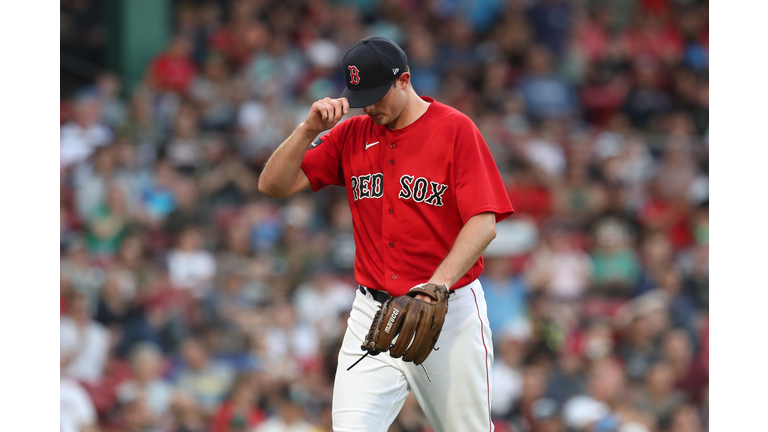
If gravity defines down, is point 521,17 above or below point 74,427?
above

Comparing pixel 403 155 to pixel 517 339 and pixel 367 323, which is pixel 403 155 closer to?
pixel 367 323

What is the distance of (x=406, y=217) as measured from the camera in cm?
345

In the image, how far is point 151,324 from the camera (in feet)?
22.9

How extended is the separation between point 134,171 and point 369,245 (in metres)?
4.54

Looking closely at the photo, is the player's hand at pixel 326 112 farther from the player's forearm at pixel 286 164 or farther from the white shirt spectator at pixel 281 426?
the white shirt spectator at pixel 281 426

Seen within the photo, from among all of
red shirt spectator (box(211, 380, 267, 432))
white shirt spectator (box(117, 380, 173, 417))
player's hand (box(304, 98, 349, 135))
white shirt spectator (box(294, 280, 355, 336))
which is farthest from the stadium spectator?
player's hand (box(304, 98, 349, 135))

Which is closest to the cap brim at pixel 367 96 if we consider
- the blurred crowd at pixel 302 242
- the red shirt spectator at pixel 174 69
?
the blurred crowd at pixel 302 242

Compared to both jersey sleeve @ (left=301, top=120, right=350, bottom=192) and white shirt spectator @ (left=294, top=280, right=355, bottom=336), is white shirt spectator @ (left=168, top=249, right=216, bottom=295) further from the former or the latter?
jersey sleeve @ (left=301, top=120, right=350, bottom=192)

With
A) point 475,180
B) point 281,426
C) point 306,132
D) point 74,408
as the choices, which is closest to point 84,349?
point 74,408

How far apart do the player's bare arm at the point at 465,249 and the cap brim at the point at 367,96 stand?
0.63 metres

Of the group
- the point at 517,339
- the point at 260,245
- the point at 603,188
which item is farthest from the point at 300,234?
the point at 603,188

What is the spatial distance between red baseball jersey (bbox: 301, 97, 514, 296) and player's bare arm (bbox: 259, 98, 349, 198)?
0.25m

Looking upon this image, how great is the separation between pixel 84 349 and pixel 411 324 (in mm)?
4431

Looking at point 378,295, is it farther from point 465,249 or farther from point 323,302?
point 323,302
